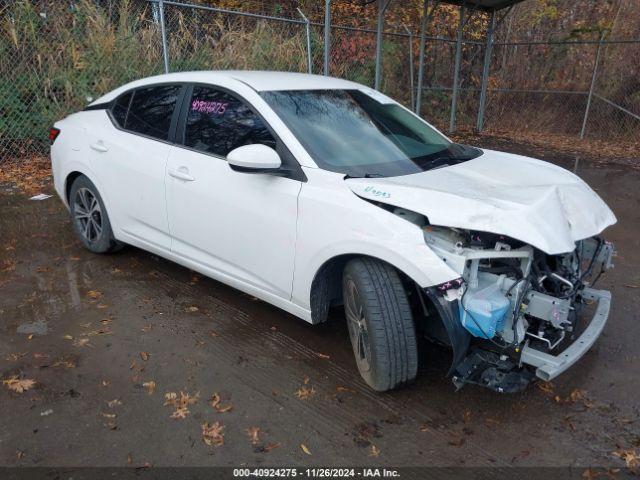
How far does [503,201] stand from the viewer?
278cm

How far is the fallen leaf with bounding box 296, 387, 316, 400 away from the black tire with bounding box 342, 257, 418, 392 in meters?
0.35

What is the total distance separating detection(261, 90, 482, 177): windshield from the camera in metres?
3.35

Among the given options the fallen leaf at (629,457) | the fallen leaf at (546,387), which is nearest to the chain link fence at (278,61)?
the fallen leaf at (546,387)

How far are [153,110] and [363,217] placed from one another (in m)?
2.27

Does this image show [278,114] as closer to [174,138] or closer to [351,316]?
[174,138]

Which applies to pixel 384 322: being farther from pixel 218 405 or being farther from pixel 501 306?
pixel 218 405

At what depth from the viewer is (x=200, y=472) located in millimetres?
2529

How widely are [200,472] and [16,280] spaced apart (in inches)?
114

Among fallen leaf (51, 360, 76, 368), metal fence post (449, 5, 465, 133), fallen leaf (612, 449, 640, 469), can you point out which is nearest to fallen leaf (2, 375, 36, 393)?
fallen leaf (51, 360, 76, 368)

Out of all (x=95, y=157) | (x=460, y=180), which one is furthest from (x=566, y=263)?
(x=95, y=157)

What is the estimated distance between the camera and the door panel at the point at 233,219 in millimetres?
3291

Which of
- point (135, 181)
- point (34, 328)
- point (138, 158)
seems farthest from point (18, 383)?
point (138, 158)

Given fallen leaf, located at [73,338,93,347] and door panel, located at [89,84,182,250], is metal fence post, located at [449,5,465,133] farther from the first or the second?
fallen leaf, located at [73,338,93,347]

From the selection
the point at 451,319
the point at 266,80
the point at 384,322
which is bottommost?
the point at 384,322
